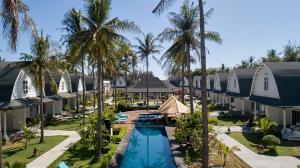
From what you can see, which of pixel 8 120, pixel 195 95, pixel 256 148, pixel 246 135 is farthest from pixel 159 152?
pixel 195 95

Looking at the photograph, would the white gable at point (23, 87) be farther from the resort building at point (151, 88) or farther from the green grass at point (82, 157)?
the resort building at point (151, 88)

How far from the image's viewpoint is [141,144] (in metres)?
26.8

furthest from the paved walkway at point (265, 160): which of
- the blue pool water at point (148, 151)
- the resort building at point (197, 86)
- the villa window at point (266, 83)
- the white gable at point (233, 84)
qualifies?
the resort building at point (197, 86)

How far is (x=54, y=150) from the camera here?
23.2 meters

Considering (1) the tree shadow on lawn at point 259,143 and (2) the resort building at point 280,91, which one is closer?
(1) the tree shadow on lawn at point 259,143

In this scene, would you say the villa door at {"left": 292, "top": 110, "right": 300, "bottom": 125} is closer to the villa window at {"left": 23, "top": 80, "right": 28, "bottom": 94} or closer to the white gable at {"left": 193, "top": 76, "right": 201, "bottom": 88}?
the villa window at {"left": 23, "top": 80, "right": 28, "bottom": 94}

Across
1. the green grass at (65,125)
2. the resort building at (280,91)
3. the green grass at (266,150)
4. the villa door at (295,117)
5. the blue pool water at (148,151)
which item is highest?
the resort building at (280,91)

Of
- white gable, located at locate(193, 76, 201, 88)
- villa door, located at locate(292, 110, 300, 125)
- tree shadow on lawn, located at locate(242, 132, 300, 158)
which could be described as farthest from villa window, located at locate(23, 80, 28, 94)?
white gable, located at locate(193, 76, 201, 88)

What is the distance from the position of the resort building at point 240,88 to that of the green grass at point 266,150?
13826mm

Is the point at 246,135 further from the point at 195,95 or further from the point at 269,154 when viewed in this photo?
the point at 195,95

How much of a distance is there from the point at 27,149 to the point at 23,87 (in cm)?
1059

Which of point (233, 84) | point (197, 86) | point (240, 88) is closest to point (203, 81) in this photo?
point (240, 88)

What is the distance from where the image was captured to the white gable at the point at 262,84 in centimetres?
3011

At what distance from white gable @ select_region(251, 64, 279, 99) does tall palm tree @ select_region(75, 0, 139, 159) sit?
1617 centimetres
